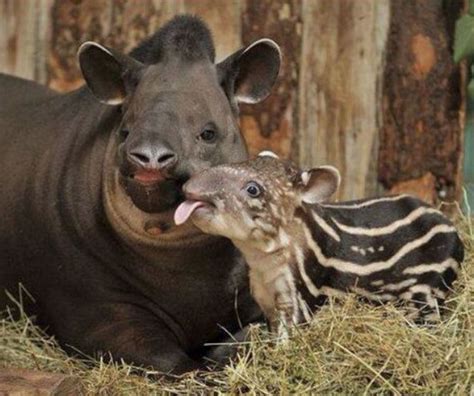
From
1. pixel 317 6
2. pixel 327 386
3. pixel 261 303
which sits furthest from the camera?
pixel 317 6

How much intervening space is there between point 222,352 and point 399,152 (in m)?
2.03

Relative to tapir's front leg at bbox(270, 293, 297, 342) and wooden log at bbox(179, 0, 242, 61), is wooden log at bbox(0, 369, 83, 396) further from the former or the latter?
wooden log at bbox(179, 0, 242, 61)

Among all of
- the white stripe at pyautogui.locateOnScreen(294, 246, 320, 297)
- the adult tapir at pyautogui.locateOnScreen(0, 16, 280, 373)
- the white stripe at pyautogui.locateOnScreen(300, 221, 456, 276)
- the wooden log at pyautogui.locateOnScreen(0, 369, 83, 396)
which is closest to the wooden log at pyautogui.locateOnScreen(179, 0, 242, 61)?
the adult tapir at pyautogui.locateOnScreen(0, 16, 280, 373)

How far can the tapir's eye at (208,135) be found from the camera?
242 inches

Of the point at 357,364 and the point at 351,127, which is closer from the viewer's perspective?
the point at 357,364

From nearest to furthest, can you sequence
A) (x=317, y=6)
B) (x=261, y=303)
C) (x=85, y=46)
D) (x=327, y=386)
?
(x=327, y=386)
(x=261, y=303)
(x=85, y=46)
(x=317, y=6)

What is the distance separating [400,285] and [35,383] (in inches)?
67.6

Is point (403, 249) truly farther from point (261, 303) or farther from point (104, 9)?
point (104, 9)

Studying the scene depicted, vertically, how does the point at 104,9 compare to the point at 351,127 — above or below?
above

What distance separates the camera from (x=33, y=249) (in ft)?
22.3

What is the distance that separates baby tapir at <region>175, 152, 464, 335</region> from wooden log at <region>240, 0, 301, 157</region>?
147cm

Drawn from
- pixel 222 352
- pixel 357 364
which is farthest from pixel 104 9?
pixel 357 364

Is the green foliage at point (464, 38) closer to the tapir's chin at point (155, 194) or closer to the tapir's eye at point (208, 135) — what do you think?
the tapir's eye at point (208, 135)

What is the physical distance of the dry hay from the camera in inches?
220
